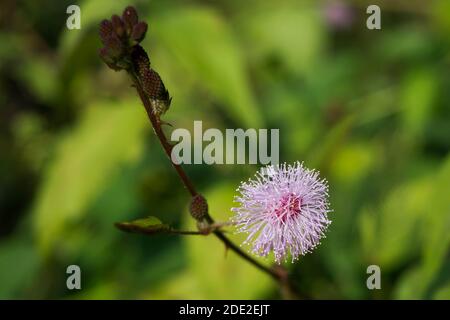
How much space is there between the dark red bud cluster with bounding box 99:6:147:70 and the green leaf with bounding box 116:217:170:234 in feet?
0.67

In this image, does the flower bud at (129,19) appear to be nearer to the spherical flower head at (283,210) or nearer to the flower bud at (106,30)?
the flower bud at (106,30)

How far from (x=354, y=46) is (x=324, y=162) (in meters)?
1.24

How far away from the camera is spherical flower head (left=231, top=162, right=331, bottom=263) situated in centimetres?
91

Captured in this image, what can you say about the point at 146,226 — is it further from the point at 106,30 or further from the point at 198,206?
the point at 106,30

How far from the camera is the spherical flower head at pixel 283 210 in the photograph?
908mm

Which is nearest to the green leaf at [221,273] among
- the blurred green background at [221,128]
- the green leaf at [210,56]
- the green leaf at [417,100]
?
the blurred green background at [221,128]

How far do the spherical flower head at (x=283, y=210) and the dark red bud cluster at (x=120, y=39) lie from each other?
23 cm

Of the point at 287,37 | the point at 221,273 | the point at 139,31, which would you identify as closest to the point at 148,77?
the point at 139,31

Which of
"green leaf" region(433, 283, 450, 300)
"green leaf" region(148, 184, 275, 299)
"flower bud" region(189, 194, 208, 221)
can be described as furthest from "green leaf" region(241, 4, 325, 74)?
"flower bud" region(189, 194, 208, 221)

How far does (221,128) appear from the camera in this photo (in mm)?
1933

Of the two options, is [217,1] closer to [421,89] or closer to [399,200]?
[421,89]

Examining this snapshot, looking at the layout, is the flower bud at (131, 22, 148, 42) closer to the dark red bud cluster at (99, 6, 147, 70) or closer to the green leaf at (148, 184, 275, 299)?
the dark red bud cluster at (99, 6, 147, 70)
